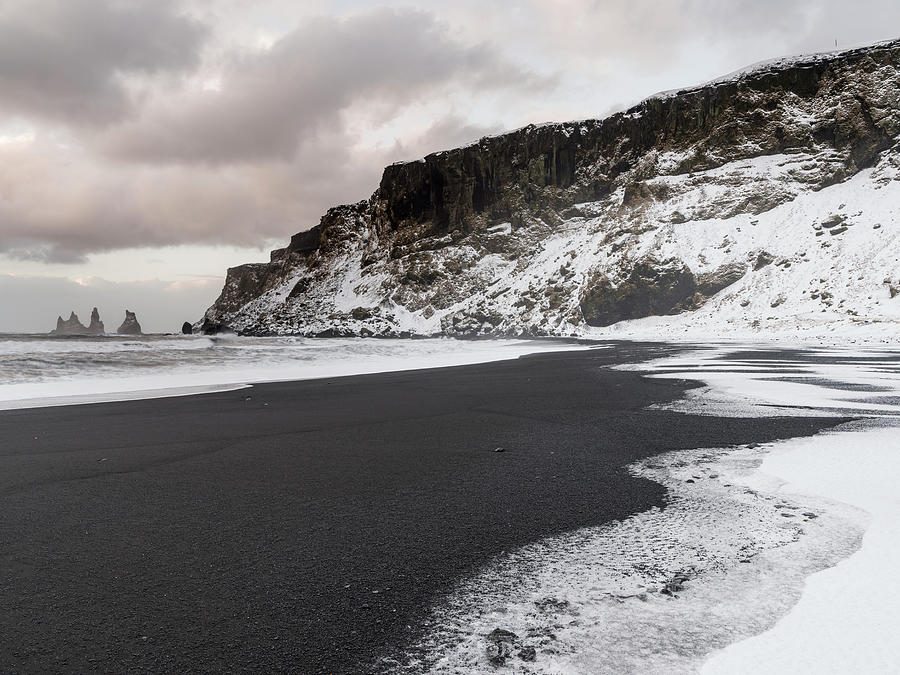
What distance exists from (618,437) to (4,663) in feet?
21.2

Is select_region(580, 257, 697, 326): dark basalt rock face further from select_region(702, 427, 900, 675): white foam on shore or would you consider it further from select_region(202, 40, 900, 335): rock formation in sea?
select_region(702, 427, 900, 675): white foam on shore

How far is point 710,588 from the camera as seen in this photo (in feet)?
9.34

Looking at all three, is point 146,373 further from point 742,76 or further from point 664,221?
point 742,76

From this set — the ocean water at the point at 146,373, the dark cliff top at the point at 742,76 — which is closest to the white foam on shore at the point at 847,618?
A: the ocean water at the point at 146,373

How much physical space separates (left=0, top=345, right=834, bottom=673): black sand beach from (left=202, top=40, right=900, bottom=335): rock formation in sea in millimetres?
43745

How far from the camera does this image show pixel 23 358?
70.7ft

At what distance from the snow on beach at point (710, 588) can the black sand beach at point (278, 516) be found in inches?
11.9

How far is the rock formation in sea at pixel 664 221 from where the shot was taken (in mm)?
57250

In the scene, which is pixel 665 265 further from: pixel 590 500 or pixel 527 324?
pixel 590 500

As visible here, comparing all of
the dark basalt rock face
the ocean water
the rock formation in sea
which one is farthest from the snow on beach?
the dark basalt rock face

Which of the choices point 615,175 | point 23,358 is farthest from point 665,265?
point 23,358

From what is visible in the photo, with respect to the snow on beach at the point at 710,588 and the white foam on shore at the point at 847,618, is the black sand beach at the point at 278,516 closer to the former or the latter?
the snow on beach at the point at 710,588

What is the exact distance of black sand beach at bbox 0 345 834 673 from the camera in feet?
8.26

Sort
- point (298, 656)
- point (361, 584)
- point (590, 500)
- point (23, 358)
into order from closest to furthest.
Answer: point (298, 656) < point (361, 584) < point (590, 500) < point (23, 358)
